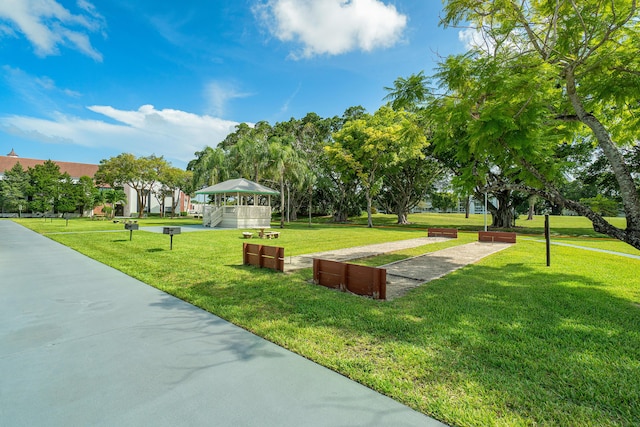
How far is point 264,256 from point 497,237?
13732 mm

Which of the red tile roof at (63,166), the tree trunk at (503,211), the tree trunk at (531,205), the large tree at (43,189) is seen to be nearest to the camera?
the tree trunk at (503,211)

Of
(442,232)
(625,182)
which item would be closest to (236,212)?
(442,232)

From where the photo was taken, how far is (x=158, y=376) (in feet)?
9.57

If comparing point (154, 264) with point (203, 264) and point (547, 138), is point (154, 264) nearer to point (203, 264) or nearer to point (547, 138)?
point (203, 264)

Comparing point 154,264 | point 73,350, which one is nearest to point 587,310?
point 73,350

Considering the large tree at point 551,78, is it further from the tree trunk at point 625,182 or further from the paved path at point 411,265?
the paved path at point 411,265

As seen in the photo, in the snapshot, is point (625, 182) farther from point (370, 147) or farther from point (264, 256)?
point (370, 147)

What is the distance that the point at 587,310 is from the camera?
4984 millimetres

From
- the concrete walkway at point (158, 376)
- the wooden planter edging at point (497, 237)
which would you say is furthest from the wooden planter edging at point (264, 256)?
the wooden planter edging at point (497, 237)

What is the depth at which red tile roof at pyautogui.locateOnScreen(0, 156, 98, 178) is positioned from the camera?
54.7 m

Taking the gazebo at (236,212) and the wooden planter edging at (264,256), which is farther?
the gazebo at (236,212)

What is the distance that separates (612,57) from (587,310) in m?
4.94

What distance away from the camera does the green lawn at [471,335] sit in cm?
256

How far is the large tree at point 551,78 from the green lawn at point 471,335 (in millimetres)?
2265
